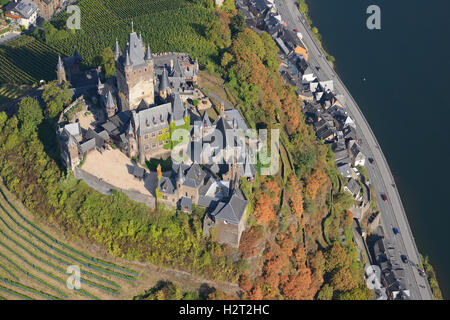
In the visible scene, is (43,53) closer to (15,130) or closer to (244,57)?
(15,130)

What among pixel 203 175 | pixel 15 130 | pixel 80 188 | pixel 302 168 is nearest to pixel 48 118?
pixel 15 130

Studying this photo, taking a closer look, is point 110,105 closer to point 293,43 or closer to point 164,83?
point 164,83

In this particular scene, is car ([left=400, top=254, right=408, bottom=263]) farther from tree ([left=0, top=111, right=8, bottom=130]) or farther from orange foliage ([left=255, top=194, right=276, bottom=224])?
tree ([left=0, top=111, right=8, bottom=130])

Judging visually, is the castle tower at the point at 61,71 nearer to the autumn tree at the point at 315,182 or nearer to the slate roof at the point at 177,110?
the slate roof at the point at 177,110

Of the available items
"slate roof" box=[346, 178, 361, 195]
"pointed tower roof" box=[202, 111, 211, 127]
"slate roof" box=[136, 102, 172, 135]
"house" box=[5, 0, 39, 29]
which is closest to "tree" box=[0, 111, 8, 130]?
"slate roof" box=[136, 102, 172, 135]

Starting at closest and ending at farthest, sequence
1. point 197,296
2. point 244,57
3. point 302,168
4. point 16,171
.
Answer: point 197,296
point 16,171
point 302,168
point 244,57
